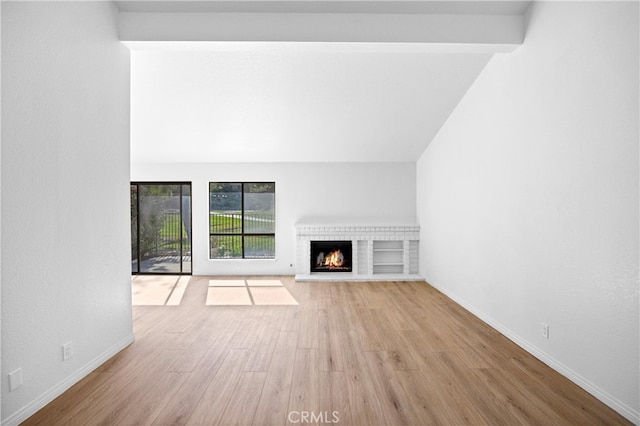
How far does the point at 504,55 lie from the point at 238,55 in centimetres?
286

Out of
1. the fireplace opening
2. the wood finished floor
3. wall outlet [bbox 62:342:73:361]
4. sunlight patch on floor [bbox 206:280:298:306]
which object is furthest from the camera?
the fireplace opening

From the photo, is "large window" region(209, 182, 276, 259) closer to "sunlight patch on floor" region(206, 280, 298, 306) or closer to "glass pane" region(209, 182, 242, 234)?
"glass pane" region(209, 182, 242, 234)

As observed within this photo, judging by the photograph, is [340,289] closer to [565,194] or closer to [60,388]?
[565,194]

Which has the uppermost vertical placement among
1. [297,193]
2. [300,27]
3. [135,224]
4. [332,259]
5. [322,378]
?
[300,27]

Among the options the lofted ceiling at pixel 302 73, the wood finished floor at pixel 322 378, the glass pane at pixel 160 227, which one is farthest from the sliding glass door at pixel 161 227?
the wood finished floor at pixel 322 378

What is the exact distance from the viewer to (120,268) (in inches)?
128

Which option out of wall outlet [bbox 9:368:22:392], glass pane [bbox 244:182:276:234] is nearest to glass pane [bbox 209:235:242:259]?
glass pane [bbox 244:182:276:234]

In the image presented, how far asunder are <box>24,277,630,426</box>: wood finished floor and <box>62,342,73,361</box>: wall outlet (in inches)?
9.3

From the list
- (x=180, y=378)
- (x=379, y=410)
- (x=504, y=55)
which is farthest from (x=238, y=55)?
(x=379, y=410)

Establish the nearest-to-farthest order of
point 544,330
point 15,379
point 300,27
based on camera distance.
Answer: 1. point 15,379
2. point 544,330
3. point 300,27

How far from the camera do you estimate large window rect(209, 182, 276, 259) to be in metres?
6.99

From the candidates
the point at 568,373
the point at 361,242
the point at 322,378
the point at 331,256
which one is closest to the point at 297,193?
the point at 331,256

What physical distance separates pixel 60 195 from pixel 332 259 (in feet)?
16.3

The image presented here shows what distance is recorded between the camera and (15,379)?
2.15m
